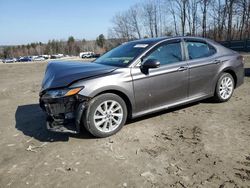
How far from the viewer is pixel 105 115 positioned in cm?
417

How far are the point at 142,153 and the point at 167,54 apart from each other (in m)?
2.11

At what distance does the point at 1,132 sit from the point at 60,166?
6.98ft

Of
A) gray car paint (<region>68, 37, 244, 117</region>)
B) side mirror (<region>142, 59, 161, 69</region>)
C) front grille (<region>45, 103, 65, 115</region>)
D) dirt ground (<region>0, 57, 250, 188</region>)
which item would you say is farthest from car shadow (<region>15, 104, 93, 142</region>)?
side mirror (<region>142, 59, 161, 69</region>)

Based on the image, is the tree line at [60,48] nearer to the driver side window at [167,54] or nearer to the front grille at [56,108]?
the driver side window at [167,54]

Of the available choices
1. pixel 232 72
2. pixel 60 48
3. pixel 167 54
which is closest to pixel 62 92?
pixel 167 54

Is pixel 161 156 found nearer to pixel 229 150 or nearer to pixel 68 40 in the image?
pixel 229 150

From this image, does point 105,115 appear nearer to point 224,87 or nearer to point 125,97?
point 125,97

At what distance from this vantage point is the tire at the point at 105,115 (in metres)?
4.01

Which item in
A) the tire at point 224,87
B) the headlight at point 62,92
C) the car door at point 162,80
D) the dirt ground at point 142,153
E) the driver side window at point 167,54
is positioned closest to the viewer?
the dirt ground at point 142,153

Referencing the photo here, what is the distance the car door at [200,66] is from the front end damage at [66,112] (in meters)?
2.28

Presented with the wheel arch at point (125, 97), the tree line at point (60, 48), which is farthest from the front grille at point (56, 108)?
the tree line at point (60, 48)

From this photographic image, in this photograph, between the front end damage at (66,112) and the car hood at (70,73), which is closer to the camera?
the front end damage at (66,112)

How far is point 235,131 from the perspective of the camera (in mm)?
4152

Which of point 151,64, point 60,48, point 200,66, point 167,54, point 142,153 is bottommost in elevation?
point 142,153
